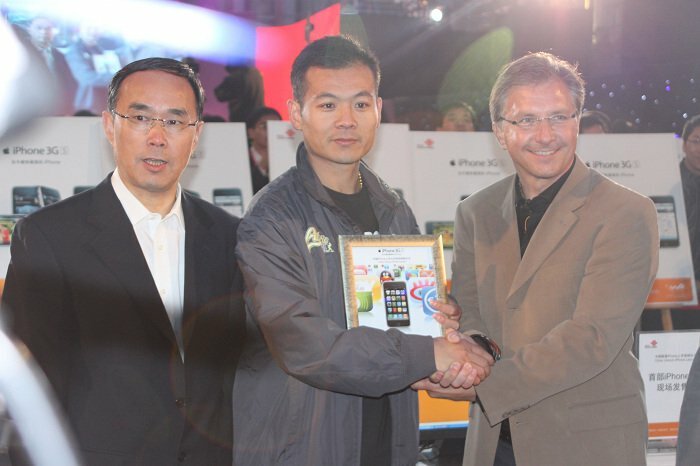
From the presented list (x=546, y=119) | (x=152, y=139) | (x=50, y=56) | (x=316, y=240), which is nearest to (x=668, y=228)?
(x=546, y=119)

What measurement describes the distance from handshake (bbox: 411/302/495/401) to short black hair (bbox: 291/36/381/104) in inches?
39.4

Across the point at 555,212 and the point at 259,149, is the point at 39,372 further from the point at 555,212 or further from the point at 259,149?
the point at 259,149

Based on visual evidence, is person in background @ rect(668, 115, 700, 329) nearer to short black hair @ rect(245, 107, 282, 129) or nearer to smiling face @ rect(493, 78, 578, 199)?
short black hair @ rect(245, 107, 282, 129)

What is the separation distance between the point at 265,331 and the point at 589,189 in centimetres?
138

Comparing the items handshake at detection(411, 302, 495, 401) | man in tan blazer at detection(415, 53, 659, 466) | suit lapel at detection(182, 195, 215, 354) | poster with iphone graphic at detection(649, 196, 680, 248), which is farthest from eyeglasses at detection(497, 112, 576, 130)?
poster with iphone graphic at detection(649, 196, 680, 248)

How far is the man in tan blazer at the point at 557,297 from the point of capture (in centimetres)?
286

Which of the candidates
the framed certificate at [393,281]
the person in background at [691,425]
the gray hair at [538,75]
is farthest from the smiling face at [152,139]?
the person in background at [691,425]

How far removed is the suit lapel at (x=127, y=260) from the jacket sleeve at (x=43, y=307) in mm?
166

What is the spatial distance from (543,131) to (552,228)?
1.27ft

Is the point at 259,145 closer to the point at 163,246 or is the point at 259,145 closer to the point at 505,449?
the point at 163,246

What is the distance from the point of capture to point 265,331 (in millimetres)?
2834

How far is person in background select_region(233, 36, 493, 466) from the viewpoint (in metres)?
2.72

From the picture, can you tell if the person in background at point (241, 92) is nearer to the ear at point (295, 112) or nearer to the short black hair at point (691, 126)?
the short black hair at point (691, 126)

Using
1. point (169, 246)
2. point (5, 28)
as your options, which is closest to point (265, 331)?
point (169, 246)
